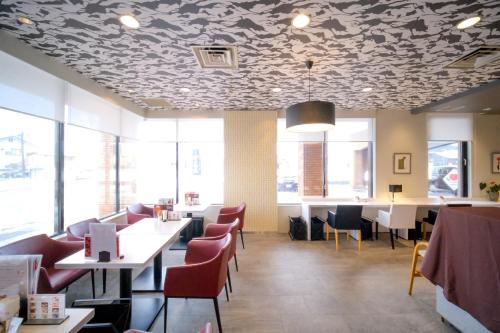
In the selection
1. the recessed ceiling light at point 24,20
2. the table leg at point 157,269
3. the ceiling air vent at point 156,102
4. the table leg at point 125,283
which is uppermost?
the recessed ceiling light at point 24,20

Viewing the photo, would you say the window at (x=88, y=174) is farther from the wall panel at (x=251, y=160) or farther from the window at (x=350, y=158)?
the window at (x=350, y=158)

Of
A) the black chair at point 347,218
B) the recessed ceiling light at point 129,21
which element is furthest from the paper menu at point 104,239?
the black chair at point 347,218

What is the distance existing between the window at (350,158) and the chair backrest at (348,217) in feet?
4.23

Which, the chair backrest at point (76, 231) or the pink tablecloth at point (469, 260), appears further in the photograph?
the chair backrest at point (76, 231)

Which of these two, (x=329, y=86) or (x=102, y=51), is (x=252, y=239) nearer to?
(x=329, y=86)

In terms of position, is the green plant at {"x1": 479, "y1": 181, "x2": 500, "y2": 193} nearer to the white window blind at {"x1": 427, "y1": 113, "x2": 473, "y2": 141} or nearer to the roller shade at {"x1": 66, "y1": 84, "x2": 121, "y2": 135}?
the white window blind at {"x1": 427, "y1": 113, "x2": 473, "y2": 141}

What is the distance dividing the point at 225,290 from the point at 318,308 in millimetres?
1103

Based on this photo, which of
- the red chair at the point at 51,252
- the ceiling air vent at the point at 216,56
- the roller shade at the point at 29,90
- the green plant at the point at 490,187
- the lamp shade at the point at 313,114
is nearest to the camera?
the red chair at the point at 51,252

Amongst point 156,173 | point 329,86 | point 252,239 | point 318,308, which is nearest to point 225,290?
point 318,308

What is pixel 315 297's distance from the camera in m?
2.96


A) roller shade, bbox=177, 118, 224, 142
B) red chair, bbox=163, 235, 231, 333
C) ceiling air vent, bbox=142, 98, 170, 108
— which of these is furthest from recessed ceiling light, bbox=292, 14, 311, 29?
roller shade, bbox=177, 118, 224, 142

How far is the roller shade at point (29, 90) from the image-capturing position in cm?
269

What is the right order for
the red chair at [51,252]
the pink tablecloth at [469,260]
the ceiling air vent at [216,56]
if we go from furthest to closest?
the ceiling air vent at [216,56] < the red chair at [51,252] < the pink tablecloth at [469,260]

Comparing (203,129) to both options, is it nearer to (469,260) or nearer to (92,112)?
(92,112)
